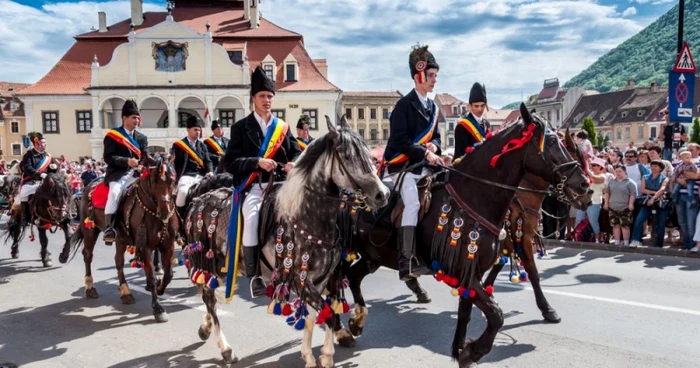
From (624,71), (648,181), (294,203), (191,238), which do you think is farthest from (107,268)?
(624,71)

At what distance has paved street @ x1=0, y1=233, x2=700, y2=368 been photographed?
229 inches

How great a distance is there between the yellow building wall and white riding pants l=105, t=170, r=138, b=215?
43.6m

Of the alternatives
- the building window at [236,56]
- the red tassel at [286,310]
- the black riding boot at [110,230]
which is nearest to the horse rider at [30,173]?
the black riding boot at [110,230]

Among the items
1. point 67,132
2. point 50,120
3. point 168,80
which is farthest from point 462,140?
point 50,120

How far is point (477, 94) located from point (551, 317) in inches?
115

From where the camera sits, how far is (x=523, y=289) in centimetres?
870

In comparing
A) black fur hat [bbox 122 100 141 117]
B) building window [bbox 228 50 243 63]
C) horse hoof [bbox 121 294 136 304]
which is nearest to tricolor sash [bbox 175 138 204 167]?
black fur hat [bbox 122 100 141 117]

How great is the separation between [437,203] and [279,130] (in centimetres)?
176

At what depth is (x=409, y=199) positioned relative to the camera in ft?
18.6

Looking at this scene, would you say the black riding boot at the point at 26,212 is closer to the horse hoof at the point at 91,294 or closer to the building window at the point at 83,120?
the horse hoof at the point at 91,294

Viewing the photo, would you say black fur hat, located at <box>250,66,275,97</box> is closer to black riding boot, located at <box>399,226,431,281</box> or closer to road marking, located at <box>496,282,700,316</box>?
black riding boot, located at <box>399,226,431,281</box>

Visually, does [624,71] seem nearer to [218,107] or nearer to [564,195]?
[218,107]

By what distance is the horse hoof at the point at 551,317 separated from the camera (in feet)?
22.7

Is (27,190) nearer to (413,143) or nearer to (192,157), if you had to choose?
(192,157)
